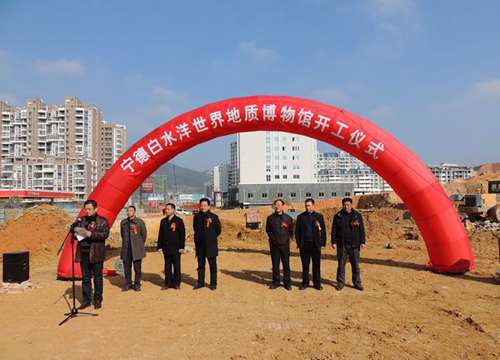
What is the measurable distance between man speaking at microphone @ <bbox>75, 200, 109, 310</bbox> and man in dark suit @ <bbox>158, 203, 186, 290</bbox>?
1.34m

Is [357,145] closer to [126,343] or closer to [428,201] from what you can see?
[428,201]

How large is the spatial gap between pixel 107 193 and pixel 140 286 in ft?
8.16

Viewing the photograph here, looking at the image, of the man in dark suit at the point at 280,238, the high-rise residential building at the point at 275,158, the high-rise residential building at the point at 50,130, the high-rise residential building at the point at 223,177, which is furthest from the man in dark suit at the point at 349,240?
the high-rise residential building at the point at 223,177

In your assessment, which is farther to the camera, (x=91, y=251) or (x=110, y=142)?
(x=110, y=142)

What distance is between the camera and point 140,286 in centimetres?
664

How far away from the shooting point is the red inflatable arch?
24.1 feet

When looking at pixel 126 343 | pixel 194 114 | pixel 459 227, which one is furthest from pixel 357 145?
pixel 126 343

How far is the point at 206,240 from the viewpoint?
6.42 meters

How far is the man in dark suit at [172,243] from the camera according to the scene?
6.41 m

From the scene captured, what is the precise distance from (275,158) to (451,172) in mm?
99325

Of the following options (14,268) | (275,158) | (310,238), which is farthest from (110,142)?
(310,238)

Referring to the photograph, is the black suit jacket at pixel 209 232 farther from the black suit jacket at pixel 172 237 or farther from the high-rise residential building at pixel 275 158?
the high-rise residential building at pixel 275 158

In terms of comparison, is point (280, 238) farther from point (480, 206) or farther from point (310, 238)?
point (480, 206)

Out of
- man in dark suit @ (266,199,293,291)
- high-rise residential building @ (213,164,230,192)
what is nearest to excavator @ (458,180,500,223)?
man in dark suit @ (266,199,293,291)
